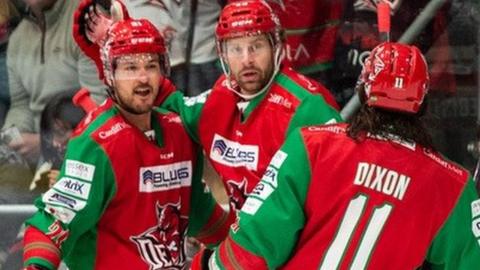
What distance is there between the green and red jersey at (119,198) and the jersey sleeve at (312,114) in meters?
0.30

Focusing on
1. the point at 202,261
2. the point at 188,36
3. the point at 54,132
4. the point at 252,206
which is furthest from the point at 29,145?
the point at 252,206

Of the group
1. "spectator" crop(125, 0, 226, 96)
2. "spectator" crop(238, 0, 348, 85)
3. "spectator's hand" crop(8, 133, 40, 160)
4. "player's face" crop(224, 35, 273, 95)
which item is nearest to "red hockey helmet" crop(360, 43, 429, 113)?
"player's face" crop(224, 35, 273, 95)

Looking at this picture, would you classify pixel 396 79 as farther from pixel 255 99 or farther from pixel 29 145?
pixel 29 145

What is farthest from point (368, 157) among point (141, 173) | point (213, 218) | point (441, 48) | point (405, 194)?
point (441, 48)

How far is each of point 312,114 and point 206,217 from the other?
0.48 meters

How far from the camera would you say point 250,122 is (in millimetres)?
2547

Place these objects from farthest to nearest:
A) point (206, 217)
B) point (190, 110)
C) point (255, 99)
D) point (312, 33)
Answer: point (312, 33)
point (206, 217)
point (190, 110)
point (255, 99)

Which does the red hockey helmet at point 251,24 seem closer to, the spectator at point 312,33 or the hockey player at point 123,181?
the hockey player at point 123,181

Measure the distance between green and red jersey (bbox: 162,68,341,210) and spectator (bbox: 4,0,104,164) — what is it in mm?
1072

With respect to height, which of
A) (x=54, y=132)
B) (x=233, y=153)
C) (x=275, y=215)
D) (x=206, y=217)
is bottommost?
(x=54, y=132)

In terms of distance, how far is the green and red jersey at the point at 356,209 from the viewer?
2.06 metres

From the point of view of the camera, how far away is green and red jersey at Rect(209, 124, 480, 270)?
2061 mm

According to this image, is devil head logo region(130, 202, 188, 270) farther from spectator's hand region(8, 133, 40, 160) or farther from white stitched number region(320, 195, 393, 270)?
spectator's hand region(8, 133, 40, 160)

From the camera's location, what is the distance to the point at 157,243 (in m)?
2.58
